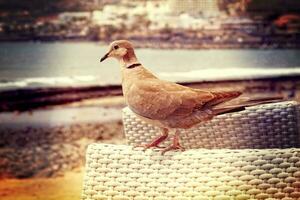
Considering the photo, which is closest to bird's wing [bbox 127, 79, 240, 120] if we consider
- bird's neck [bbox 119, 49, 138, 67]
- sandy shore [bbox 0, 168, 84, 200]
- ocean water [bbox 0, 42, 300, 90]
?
bird's neck [bbox 119, 49, 138, 67]

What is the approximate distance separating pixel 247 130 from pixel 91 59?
1.44m

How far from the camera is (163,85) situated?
178cm

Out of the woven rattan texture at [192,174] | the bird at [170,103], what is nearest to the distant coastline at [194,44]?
the bird at [170,103]

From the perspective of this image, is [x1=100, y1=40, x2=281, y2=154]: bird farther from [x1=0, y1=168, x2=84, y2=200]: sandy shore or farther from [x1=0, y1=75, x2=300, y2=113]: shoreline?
[x1=0, y1=168, x2=84, y2=200]: sandy shore

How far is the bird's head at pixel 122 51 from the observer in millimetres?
1874

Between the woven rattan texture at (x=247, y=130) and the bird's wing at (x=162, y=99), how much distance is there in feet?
1.19

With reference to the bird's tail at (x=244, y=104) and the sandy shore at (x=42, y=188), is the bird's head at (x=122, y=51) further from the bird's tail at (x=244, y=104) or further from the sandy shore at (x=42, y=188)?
the sandy shore at (x=42, y=188)

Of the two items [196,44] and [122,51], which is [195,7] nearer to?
[196,44]

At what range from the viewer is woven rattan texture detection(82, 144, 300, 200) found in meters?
1.50

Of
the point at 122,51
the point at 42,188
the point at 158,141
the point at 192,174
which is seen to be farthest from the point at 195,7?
the point at 192,174

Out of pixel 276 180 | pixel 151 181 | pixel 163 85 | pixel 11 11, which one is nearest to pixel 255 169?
pixel 276 180

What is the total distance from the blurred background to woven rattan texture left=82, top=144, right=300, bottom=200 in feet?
Result: 5.64

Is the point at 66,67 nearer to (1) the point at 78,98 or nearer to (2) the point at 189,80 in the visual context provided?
(1) the point at 78,98

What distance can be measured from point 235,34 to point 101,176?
1937 millimetres
